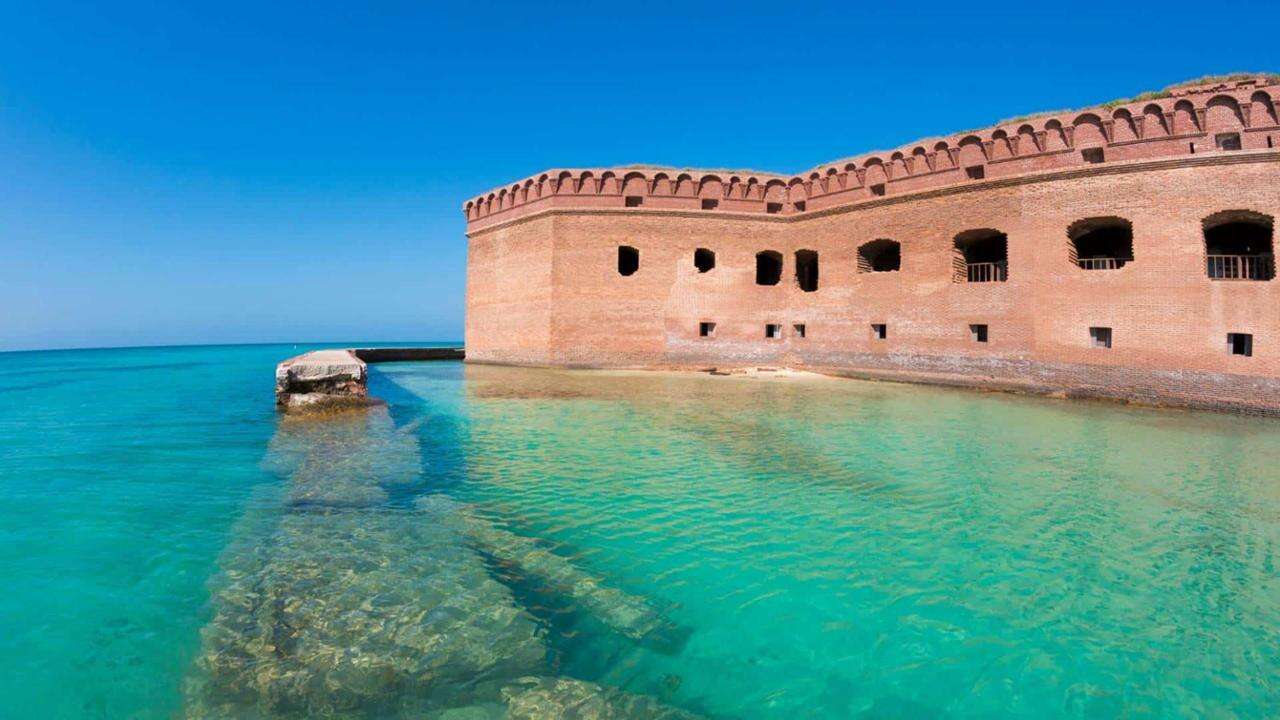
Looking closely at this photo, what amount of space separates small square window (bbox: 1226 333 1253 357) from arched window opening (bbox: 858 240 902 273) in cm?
691

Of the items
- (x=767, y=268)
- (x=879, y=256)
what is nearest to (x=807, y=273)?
(x=767, y=268)

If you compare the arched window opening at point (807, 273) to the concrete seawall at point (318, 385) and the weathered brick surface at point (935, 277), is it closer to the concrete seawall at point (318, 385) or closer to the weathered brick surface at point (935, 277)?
the weathered brick surface at point (935, 277)

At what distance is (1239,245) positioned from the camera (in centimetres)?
1255

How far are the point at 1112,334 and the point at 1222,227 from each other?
10.8 feet

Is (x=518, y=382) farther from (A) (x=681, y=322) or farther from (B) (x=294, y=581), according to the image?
(B) (x=294, y=581)

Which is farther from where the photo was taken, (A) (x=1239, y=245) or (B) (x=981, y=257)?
(B) (x=981, y=257)

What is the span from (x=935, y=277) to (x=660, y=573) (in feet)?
46.4

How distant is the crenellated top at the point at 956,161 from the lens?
37.8 feet

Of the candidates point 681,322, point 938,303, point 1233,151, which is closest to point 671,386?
point 681,322

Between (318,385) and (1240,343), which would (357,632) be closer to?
(318,385)

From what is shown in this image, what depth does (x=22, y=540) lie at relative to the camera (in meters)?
3.81

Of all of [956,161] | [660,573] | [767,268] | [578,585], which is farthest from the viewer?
[767,268]

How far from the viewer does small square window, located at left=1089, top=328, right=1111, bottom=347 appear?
12406mm

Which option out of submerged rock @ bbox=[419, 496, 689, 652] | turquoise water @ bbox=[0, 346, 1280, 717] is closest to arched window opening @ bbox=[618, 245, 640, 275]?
turquoise water @ bbox=[0, 346, 1280, 717]
